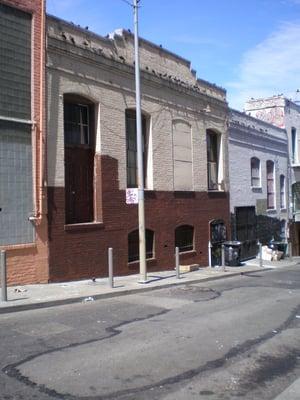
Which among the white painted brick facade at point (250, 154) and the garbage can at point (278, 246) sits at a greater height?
the white painted brick facade at point (250, 154)

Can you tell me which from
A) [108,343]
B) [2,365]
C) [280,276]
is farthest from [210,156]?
[2,365]

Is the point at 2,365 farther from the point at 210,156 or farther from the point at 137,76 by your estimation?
the point at 210,156

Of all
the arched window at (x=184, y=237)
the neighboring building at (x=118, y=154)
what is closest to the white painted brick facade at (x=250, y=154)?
the neighboring building at (x=118, y=154)

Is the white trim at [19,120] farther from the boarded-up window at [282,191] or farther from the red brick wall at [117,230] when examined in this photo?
the boarded-up window at [282,191]

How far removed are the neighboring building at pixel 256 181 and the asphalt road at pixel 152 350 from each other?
48.2 feet

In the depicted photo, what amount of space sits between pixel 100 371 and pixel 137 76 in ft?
34.2

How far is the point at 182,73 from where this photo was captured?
22.0m

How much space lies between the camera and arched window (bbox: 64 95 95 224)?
1593cm

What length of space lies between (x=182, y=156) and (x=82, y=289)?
9.25 metres

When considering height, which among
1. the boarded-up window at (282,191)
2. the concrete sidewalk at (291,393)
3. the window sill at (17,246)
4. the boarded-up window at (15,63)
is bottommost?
the concrete sidewalk at (291,393)

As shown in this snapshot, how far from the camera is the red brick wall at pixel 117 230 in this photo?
14898mm

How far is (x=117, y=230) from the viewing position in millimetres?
17375

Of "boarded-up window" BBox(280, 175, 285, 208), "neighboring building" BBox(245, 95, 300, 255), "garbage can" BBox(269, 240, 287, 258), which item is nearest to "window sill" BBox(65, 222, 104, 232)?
"garbage can" BBox(269, 240, 287, 258)

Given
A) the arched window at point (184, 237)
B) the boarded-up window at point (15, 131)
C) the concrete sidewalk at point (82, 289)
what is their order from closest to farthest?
the concrete sidewalk at point (82, 289), the boarded-up window at point (15, 131), the arched window at point (184, 237)
